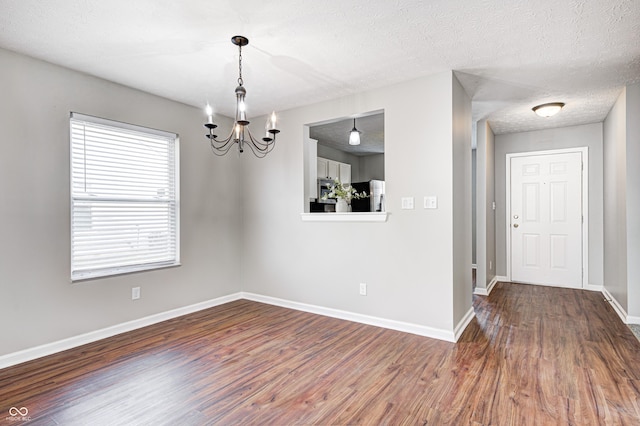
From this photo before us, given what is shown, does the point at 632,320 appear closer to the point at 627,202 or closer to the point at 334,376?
the point at 627,202

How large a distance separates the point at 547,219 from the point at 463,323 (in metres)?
3.05

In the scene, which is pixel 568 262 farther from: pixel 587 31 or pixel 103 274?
pixel 103 274

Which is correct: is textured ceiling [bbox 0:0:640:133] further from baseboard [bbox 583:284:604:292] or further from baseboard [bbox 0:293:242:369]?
baseboard [bbox 583:284:604:292]

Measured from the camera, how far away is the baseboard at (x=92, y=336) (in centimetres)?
264

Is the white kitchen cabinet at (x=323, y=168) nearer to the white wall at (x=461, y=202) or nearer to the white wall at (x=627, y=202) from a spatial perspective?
the white wall at (x=461, y=202)

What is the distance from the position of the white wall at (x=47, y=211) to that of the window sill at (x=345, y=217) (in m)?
1.70

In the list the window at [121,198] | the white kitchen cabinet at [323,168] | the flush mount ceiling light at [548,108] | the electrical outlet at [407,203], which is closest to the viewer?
→ the window at [121,198]

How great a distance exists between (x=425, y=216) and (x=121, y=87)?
3.21 m

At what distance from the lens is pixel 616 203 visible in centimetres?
394

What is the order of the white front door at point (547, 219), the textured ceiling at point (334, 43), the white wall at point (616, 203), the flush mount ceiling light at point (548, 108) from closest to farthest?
the textured ceiling at point (334, 43)
the white wall at point (616, 203)
the flush mount ceiling light at point (548, 108)
the white front door at point (547, 219)

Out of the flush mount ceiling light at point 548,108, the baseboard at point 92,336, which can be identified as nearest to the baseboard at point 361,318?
the baseboard at point 92,336

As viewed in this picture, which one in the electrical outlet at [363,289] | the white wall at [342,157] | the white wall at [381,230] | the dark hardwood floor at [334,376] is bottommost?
the dark hardwood floor at [334,376]

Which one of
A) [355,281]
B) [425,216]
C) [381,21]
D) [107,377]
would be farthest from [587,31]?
[107,377]

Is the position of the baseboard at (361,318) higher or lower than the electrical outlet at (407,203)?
lower
